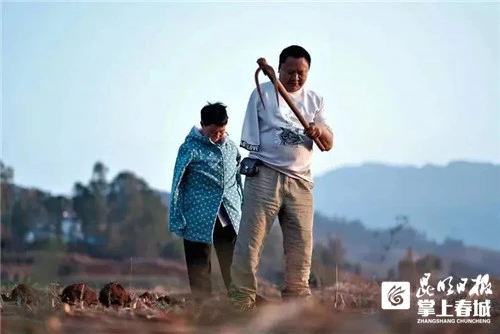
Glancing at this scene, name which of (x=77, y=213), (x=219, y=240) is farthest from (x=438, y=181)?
(x=219, y=240)

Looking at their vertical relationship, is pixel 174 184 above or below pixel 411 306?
above

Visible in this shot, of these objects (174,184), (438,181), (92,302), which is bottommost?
(92,302)

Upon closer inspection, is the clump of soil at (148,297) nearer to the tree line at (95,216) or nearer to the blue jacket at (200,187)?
the blue jacket at (200,187)

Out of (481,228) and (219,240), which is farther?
(481,228)

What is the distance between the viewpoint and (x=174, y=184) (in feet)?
27.4

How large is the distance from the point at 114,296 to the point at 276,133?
1.43m

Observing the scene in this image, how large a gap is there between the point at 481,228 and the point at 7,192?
19.4m

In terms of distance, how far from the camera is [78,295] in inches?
307

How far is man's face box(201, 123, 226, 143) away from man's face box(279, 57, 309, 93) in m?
0.84

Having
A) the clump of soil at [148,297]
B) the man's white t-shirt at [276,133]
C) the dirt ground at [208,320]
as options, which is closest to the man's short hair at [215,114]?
the man's white t-shirt at [276,133]

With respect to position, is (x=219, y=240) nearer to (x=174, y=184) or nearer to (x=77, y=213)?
(x=174, y=184)

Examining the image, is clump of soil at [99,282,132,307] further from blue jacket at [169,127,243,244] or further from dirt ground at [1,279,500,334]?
blue jacket at [169,127,243,244]

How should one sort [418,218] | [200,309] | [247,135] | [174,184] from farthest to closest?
[418,218]
[174,184]
[247,135]
[200,309]

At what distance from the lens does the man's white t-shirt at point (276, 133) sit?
7.48 meters
